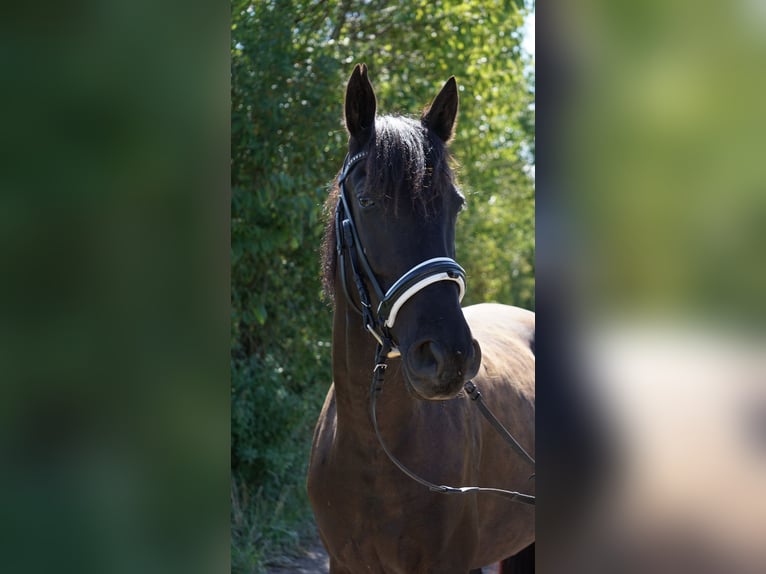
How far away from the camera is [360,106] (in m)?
2.71

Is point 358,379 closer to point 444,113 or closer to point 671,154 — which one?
point 444,113

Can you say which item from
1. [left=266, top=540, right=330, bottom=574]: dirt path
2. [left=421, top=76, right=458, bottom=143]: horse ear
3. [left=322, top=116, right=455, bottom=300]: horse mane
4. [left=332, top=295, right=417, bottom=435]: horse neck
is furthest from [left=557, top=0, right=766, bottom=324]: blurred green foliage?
[left=266, top=540, right=330, bottom=574]: dirt path

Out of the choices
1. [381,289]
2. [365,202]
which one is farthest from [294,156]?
[381,289]

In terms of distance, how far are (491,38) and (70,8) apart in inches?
249

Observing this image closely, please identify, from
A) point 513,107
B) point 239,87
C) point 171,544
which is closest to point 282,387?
point 239,87

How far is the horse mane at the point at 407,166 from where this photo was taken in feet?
7.86

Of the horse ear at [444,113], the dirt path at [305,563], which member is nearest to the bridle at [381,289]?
the horse ear at [444,113]

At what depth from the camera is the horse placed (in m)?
2.26

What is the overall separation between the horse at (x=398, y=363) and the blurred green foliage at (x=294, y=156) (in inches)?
101

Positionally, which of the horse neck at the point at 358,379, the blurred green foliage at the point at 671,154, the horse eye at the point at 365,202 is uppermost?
the blurred green foliage at the point at 671,154

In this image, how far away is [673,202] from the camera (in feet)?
2.37

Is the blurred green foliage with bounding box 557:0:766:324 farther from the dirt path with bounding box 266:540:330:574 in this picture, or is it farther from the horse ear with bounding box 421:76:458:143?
the dirt path with bounding box 266:540:330:574

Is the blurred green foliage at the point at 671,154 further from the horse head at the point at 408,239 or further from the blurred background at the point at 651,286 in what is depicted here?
the horse head at the point at 408,239

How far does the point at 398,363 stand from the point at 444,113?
941 millimetres
